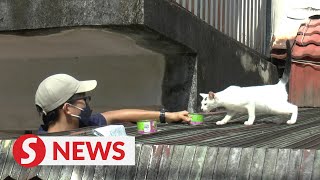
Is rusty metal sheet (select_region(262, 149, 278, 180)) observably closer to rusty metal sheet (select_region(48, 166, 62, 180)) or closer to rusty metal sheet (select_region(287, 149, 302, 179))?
rusty metal sheet (select_region(287, 149, 302, 179))

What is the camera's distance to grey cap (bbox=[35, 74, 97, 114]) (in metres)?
4.08

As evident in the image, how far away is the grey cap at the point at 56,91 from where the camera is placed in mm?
4082

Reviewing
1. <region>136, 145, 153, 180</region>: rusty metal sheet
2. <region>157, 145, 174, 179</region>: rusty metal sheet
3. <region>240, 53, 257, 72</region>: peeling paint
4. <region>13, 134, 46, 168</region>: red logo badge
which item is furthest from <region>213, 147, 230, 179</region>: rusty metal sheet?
<region>240, 53, 257, 72</region>: peeling paint

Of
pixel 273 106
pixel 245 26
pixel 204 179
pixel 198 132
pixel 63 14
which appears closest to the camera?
pixel 204 179

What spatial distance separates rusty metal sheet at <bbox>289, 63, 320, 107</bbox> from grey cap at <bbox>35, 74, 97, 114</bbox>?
395cm

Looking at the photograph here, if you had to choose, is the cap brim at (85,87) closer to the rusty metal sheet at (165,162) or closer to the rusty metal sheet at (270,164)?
the rusty metal sheet at (165,162)

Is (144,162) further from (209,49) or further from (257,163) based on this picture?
(209,49)

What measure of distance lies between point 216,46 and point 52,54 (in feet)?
5.39

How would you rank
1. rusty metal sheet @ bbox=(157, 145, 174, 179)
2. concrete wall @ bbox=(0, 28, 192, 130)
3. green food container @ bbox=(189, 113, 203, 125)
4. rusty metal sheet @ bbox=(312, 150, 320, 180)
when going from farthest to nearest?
concrete wall @ bbox=(0, 28, 192, 130), green food container @ bbox=(189, 113, 203, 125), rusty metal sheet @ bbox=(157, 145, 174, 179), rusty metal sheet @ bbox=(312, 150, 320, 180)

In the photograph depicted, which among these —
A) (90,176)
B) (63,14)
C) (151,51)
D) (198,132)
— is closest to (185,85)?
(151,51)

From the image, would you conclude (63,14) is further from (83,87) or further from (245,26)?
(245,26)

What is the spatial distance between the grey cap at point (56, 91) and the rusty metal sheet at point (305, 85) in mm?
3947

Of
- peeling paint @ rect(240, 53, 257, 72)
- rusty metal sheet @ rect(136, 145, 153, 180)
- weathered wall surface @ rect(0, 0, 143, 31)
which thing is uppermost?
weathered wall surface @ rect(0, 0, 143, 31)

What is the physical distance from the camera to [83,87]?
4199mm
